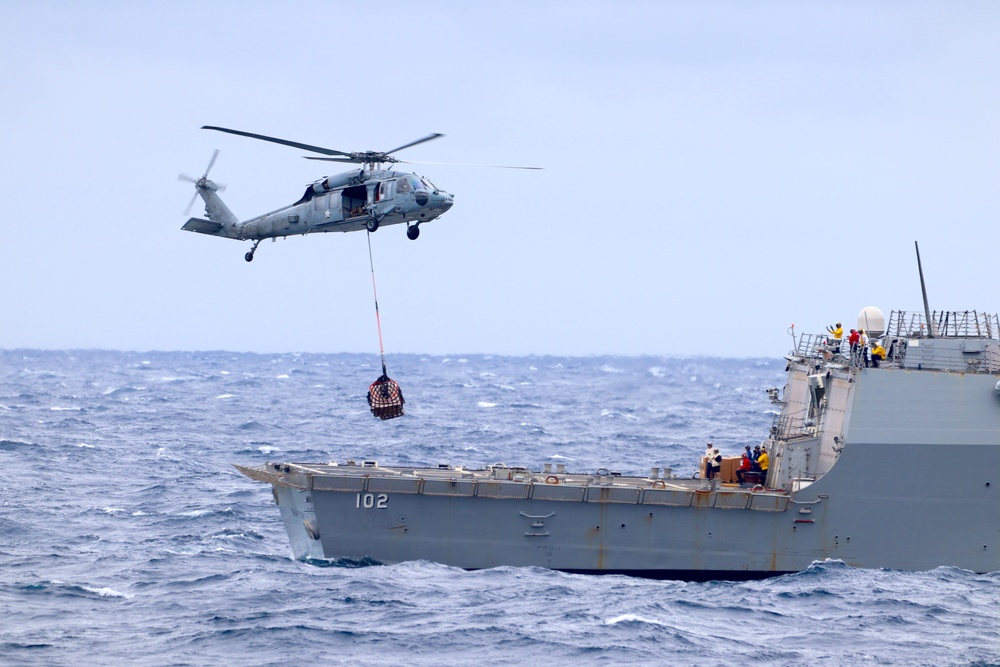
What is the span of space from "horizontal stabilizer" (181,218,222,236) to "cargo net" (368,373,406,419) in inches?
293

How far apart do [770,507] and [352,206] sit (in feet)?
41.5

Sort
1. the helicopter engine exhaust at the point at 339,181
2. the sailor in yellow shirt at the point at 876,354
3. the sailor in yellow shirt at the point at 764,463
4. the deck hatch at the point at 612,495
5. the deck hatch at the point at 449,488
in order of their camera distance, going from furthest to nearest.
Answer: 1. the sailor in yellow shirt at the point at 764,463
2. the helicopter engine exhaust at the point at 339,181
3. the sailor in yellow shirt at the point at 876,354
4. the deck hatch at the point at 449,488
5. the deck hatch at the point at 612,495

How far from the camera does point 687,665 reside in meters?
23.7

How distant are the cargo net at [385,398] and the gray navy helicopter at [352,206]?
142 inches

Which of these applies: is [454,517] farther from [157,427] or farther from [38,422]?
[38,422]

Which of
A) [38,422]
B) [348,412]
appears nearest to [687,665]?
[38,422]

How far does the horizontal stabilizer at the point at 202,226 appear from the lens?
33688 millimetres

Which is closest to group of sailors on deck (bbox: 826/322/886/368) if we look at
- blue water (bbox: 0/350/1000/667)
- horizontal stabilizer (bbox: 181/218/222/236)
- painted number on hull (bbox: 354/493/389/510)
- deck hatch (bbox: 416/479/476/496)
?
blue water (bbox: 0/350/1000/667)

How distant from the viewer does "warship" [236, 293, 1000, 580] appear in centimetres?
2938

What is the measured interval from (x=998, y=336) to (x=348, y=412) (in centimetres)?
5902

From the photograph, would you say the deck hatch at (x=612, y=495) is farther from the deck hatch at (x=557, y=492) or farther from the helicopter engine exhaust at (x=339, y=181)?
the helicopter engine exhaust at (x=339, y=181)

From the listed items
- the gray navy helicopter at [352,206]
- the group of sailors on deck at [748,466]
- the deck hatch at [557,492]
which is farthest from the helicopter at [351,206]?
the group of sailors on deck at [748,466]

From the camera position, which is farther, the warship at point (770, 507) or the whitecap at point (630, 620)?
the warship at point (770, 507)

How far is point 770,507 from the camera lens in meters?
29.8
